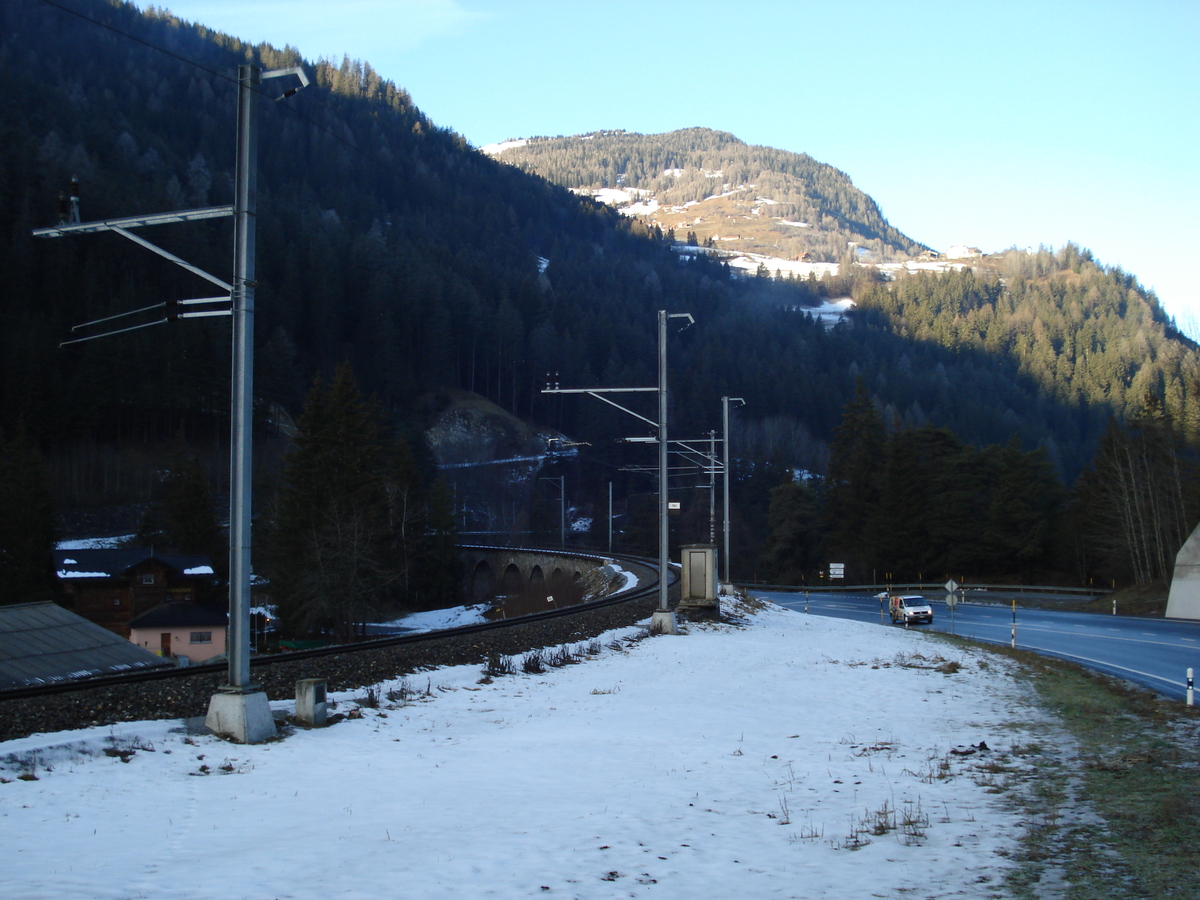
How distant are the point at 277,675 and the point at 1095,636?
95.1ft

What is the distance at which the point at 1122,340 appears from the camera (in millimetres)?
199125

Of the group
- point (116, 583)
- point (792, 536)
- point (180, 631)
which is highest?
point (792, 536)

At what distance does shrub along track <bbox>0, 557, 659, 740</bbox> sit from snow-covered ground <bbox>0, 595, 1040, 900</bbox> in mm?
983

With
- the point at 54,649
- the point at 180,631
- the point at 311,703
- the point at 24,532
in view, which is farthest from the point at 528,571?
the point at 311,703

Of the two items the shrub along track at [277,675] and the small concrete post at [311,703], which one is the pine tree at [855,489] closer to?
the shrub along track at [277,675]

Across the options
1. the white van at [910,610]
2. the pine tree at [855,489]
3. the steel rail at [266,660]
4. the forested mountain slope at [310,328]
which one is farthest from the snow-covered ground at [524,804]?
the pine tree at [855,489]

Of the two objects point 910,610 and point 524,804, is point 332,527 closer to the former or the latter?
point 910,610

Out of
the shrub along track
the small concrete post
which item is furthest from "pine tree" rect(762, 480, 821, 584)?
the small concrete post

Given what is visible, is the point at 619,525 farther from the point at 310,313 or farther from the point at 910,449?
the point at 310,313

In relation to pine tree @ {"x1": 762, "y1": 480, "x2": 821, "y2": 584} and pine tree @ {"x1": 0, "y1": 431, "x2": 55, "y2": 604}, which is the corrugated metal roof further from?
pine tree @ {"x1": 762, "y1": 480, "x2": 821, "y2": 584}

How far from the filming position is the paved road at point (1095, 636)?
74.8ft

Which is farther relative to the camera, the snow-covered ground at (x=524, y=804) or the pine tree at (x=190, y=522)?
the pine tree at (x=190, y=522)

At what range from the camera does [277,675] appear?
47.9 feet

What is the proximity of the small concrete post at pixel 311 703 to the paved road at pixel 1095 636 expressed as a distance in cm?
1591
